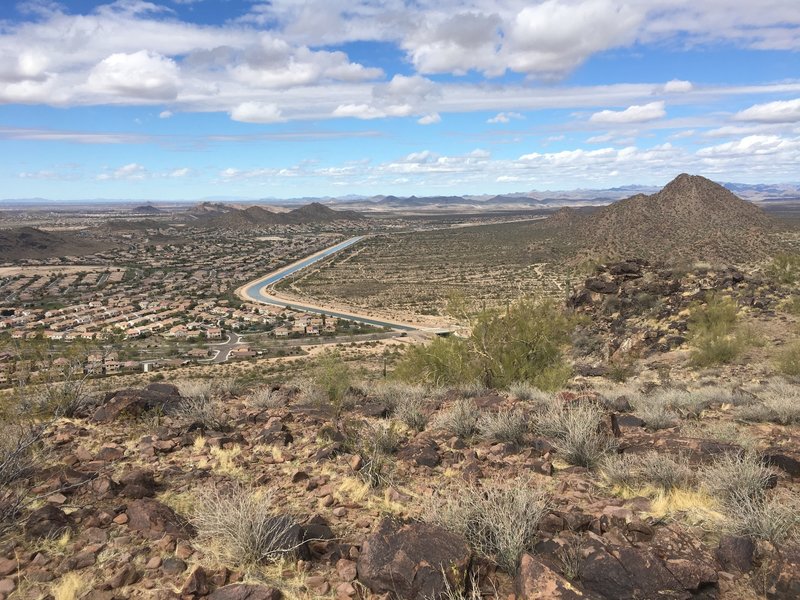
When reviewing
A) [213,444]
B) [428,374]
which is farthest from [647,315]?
[213,444]

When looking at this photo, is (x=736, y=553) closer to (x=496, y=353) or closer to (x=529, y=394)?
(x=529, y=394)

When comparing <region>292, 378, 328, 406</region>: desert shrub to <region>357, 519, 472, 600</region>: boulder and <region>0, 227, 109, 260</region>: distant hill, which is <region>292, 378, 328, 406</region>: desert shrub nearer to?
<region>357, 519, 472, 600</region>: boulder

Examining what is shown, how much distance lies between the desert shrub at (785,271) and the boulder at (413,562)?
33.4m

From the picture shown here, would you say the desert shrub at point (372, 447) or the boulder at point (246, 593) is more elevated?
the boulder at point (246, 593)

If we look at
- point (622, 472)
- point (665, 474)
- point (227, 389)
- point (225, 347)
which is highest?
point (665, 474)

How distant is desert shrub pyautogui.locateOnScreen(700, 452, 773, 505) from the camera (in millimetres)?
6039

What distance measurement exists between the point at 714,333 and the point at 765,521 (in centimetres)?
1830

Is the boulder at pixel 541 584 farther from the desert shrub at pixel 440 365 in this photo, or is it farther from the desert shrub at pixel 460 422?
the desert shrub at pixel 440 365

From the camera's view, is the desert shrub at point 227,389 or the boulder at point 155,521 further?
the desert shrub at point 227,389

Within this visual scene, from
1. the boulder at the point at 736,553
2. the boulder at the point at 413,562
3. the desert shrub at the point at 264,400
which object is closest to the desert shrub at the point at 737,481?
the boulder at the point at 736,553

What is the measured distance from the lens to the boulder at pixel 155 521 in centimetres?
571

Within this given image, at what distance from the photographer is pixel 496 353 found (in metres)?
17.7

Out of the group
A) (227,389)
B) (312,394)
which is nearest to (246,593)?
(312,394)

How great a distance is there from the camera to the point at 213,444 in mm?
9102
